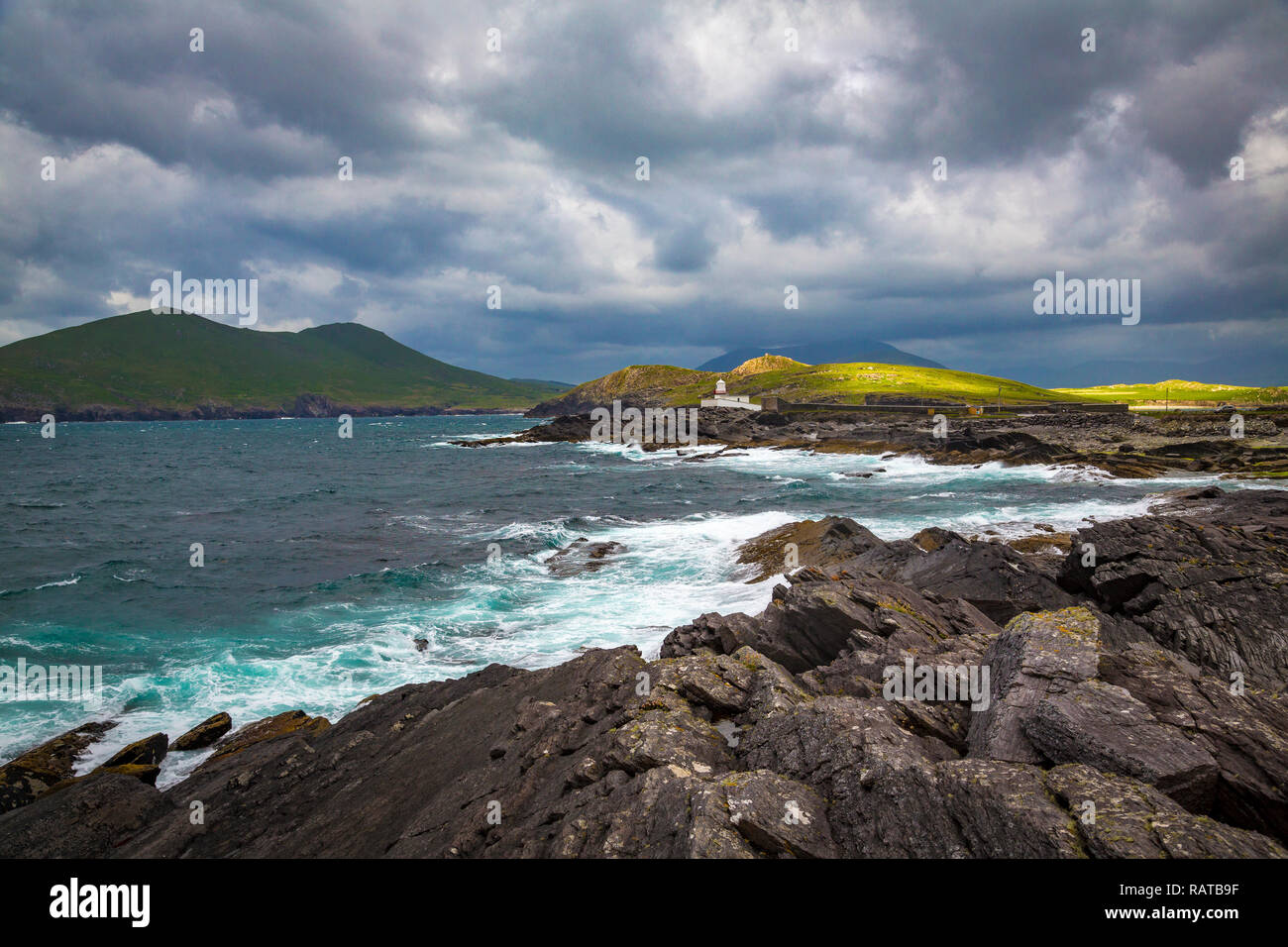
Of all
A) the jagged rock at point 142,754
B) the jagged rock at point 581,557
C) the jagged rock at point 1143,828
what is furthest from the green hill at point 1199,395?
the jagged rock at point 142,754

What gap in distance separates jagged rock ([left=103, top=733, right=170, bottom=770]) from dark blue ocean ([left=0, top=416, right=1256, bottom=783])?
0.47 m

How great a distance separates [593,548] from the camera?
36719 millimetres

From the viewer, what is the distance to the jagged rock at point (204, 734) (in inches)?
633

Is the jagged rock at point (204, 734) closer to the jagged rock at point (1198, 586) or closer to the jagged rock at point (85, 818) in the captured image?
the jagged rock at point (85, 818)

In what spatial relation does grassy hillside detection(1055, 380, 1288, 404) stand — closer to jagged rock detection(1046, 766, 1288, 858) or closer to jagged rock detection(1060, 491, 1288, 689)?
jagged rock detection(1060, 491, 1288, 689)

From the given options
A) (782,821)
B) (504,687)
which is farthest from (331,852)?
(782,821)

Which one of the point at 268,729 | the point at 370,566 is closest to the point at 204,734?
the point at 268,729

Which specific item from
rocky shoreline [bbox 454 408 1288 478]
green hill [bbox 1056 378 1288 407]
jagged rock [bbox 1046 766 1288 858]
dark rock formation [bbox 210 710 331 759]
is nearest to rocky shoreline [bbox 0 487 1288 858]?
jagged rock [bbox 1046 766 1288 858]

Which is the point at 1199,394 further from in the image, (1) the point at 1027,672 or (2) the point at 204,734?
(2) the point at 204,734

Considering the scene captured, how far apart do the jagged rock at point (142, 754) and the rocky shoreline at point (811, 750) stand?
68 millimetres

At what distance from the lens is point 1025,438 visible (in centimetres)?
7531

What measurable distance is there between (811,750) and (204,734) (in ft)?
53.5

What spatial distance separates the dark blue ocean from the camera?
20.9 meters

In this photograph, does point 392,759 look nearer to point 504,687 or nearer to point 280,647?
point 504,687
